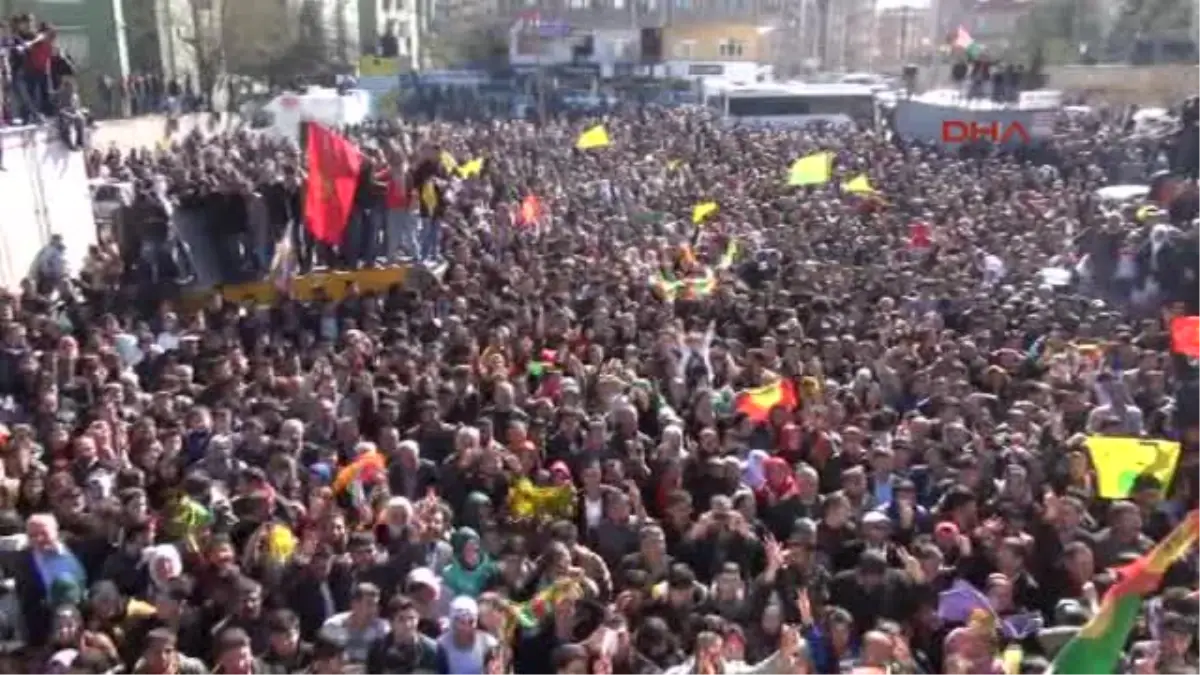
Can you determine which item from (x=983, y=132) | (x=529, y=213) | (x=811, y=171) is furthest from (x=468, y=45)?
(x=529, y=213)

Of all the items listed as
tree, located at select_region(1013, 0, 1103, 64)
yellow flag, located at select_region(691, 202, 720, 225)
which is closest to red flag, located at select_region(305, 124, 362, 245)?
yellow flag, located at select_region(691, 202, 720, 225)

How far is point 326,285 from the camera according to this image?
46.0 ft

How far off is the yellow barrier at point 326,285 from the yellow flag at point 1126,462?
7.48 meters

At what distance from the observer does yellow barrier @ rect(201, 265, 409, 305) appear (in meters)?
13.9

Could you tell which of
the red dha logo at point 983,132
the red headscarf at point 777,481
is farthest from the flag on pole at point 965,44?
the red headscarf at point 777,481

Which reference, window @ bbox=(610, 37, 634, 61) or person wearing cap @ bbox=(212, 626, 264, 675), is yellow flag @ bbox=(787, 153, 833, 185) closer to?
person wearing cap @ bbox=(212, 626, 264, 675)

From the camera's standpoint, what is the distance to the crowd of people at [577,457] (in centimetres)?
599

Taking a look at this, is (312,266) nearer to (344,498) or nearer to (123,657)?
(344,498)

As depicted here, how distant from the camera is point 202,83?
43.9m

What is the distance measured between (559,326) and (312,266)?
13.6ft

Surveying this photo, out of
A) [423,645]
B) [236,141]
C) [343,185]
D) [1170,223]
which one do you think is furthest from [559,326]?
[236,141]

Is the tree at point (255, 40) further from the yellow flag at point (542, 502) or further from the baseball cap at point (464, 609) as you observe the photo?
the baseball cap at point (464, 609)

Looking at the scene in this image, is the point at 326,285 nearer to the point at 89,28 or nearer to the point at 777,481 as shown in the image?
the point at 777,481

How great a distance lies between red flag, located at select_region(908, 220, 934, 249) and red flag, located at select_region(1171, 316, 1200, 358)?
572 cm
